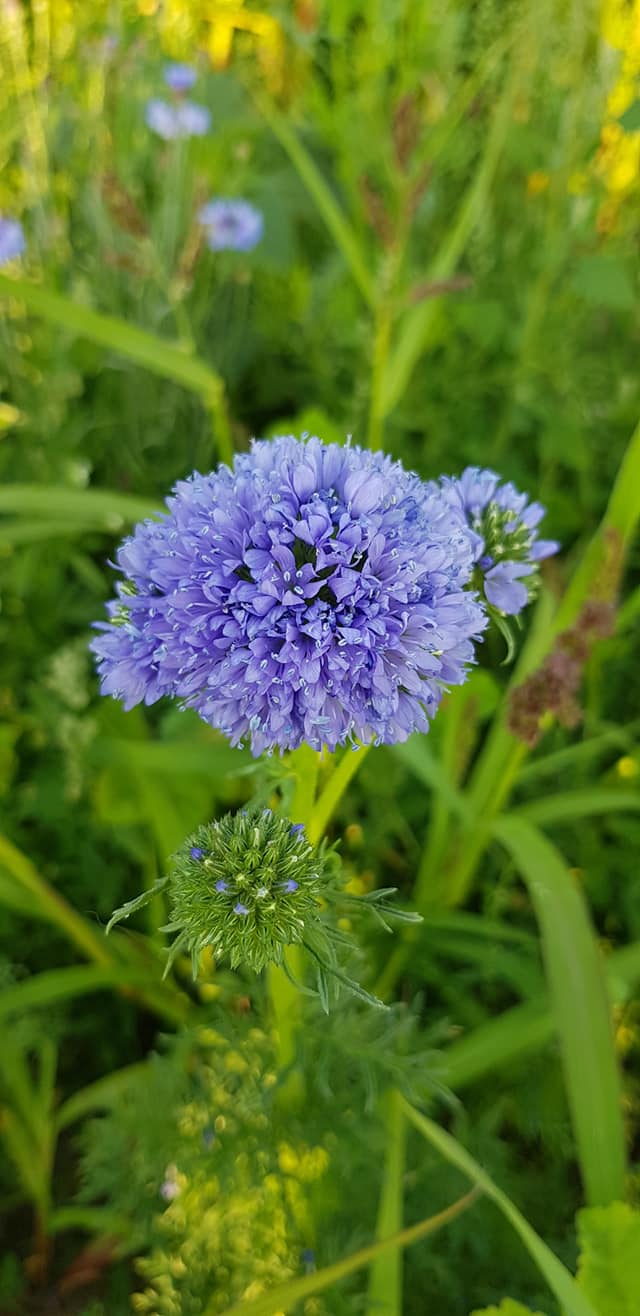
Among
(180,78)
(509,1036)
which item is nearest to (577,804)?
(509,1036)

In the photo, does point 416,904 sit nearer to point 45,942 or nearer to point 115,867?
point 115,867

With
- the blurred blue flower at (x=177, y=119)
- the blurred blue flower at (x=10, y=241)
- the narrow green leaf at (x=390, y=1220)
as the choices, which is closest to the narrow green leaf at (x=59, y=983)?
the narrow green leaf at (x=390, y=1220)

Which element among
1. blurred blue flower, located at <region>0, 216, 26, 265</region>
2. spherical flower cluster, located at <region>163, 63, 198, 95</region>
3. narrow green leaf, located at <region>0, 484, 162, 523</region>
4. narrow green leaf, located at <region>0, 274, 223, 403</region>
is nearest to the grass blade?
narrow green leaf, located at <region>0, 274, 223, 403</region>

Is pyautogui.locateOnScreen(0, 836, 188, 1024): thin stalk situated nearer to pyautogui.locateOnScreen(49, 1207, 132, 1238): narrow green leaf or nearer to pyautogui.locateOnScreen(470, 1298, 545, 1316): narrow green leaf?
pyautogui.locateOnScreen(49, 1207, 132, 1238): narrow green leaf

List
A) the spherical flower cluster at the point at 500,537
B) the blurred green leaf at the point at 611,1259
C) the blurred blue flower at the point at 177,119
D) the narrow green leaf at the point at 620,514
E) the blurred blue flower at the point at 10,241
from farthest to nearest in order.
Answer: the blurred blue flower at the point at 177,119 < the blurred blue flower at the point at 10,241 < the narrow green leaf at the point at 620,514 < the blurred green leaf at the point at 611,1259 < the spherical flower cluster at the point at 500,537

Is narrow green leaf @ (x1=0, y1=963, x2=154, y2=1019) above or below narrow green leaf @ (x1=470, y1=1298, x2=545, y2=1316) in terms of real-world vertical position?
above

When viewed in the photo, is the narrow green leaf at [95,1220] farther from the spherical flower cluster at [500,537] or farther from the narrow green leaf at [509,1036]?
the spherical flower cluster at [500,537]
